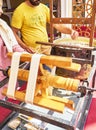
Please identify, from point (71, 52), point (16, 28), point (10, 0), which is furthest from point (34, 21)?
point (10, 0)

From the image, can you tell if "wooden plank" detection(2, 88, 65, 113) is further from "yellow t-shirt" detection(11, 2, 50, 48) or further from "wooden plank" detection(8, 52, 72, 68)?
"yellow t-shirt" detection(11, 2, 50, 48)

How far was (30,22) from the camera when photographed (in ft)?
6.39

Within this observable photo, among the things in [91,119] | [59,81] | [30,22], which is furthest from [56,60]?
[30,22]

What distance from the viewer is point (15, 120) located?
33.3 inches

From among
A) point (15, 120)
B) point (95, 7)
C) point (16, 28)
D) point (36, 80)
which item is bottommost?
point (15, 120)

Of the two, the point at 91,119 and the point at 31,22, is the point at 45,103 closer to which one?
the point at 91,119

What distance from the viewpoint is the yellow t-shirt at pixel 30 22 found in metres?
1.93

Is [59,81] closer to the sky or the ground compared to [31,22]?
closer to the ground

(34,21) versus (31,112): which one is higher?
(34,21)

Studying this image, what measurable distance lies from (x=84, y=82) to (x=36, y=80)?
19 centimetres

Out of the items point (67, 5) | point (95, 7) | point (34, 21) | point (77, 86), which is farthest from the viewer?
point (67, 5)

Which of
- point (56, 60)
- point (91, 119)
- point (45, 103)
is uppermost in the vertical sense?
point (56, 60)

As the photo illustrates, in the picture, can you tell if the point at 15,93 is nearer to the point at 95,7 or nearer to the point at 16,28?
the point at 95,7

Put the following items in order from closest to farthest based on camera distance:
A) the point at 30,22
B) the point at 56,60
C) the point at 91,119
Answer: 1. the point at 56,60
2. the point at 91,119
3. the point at 30,22
